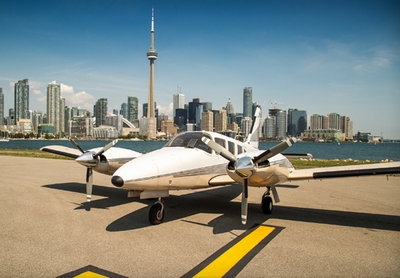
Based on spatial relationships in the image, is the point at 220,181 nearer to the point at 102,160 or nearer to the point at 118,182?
the point at 118,182

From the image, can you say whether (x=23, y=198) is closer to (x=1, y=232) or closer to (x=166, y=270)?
(x=1, y=232)

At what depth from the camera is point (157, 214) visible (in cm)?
838

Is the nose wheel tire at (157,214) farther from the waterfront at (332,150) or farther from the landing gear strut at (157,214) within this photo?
the waterfront at (332,150)

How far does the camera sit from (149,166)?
7.80 m

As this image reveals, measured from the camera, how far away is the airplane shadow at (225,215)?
8516mm

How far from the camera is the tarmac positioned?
18.0ft

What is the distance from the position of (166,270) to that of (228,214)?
487 centimetres

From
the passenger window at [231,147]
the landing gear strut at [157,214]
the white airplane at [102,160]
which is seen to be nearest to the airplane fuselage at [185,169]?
the passenger window at [231,147]

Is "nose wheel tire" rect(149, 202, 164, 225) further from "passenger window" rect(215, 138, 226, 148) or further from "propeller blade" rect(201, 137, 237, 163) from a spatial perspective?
"passenger window" rect(215, 138, 226, 148)

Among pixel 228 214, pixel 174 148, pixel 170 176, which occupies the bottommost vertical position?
pixel 228 214

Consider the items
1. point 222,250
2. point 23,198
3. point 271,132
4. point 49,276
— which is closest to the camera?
point 49,276

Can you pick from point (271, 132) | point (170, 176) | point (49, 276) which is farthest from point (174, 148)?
point (271, 132)

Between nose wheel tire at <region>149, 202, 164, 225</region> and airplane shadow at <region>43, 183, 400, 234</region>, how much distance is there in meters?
0.21

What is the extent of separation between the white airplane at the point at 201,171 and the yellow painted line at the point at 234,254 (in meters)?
0.55
